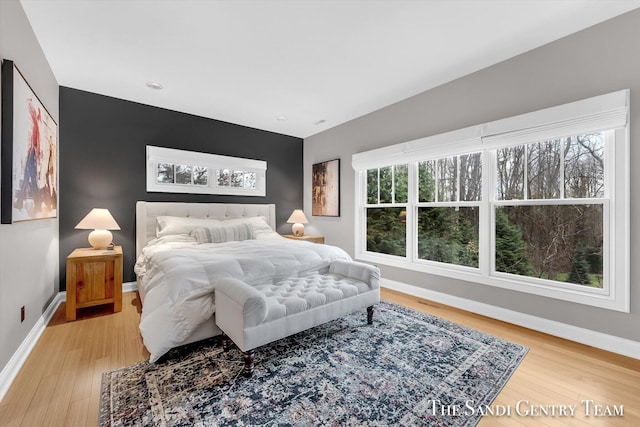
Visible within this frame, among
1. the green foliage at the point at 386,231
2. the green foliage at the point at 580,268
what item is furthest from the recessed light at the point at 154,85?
the green foliage at the point at 580,268

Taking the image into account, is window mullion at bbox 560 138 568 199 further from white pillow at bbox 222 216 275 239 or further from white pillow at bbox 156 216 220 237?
white pillow at bbox 156 216 220 237

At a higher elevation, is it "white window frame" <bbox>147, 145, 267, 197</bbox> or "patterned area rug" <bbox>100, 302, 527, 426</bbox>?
"white window frame" <bbox>147, 145, 267, 197</bbox>

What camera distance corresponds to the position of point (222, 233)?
3.55 metres

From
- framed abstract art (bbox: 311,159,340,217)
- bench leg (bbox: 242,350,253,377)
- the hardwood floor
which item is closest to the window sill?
the hardwood floor

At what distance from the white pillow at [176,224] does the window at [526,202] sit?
2630mm

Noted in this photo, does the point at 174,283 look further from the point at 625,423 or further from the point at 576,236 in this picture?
the point at 576,236

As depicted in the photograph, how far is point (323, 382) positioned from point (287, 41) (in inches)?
108

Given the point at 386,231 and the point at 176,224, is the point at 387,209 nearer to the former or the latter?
the point at 386,231

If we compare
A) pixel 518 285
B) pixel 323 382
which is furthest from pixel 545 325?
pixel 323 382

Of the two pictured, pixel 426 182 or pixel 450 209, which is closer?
pixel 450 209

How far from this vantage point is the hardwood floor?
1.53 meters

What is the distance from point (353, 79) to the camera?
3.16 m

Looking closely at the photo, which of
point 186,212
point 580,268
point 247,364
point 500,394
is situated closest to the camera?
point 500,394

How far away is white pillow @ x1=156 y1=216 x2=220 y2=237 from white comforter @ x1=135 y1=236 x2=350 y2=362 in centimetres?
40
